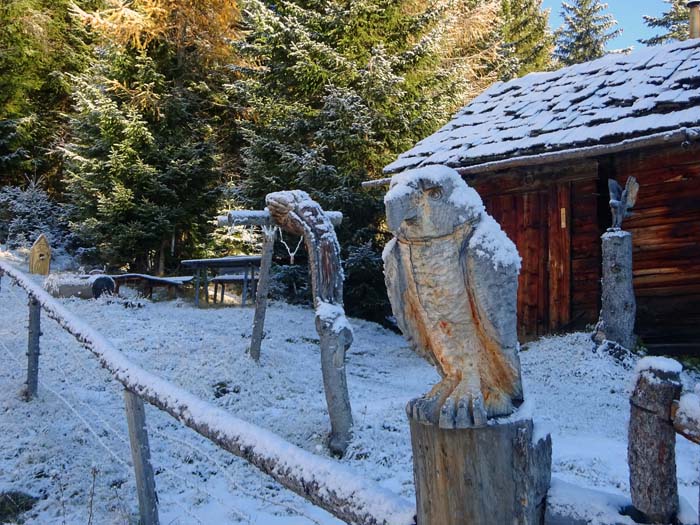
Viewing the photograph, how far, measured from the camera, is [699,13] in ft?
34.0

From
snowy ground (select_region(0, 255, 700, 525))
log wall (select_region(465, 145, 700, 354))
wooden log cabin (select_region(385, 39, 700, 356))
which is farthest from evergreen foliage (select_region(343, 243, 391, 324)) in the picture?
log wall (select_region(465, 145, 700, 354))

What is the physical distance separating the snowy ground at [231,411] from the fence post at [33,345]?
0.14 metres

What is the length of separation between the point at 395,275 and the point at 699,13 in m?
12.5

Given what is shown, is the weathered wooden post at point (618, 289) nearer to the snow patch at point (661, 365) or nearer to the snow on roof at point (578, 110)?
the snow on roof at point (578, 110)

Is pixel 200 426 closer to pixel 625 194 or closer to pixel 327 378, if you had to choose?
pixel 327 378

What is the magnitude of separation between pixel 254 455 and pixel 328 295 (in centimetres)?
348

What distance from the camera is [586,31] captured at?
23469mm

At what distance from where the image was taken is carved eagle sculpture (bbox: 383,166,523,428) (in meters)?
1.32

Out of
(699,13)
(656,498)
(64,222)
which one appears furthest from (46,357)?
(699,13)

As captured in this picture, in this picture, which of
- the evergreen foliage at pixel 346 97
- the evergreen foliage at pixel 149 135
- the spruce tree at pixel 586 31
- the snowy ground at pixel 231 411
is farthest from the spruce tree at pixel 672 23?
the snowy ground at pixel 231 411

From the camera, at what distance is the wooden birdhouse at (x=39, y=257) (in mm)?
12398

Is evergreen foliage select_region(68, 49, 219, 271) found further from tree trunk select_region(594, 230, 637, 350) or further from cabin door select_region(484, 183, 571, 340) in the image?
tree trunk select_region(594, 230, 637, 350)

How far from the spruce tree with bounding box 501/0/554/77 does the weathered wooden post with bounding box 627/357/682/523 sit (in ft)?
74.3

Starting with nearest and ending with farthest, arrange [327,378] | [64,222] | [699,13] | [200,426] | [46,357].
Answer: [200,426]
[327,378]
[46,357]
[699,13]
[64,222]
